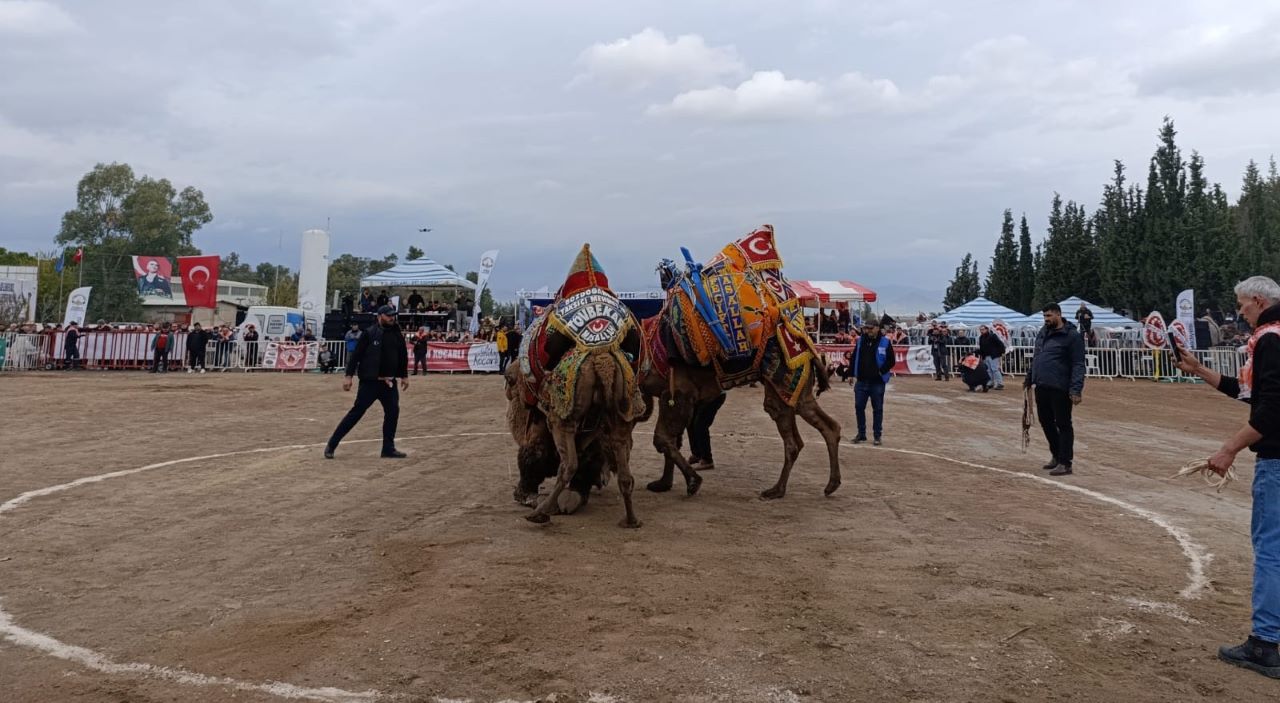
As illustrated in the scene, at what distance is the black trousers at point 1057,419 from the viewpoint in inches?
385

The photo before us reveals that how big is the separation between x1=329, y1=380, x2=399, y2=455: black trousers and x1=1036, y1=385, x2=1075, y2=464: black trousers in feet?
28.7

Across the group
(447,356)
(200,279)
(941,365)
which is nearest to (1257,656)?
A: (941,365)

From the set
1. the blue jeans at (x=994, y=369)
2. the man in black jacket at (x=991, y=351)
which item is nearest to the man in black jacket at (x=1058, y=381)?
the man in black jacket at (x=991, y=351)

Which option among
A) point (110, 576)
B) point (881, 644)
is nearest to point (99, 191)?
point (110, 576)

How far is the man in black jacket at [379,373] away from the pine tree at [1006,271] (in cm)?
6190

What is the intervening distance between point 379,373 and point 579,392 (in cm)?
479

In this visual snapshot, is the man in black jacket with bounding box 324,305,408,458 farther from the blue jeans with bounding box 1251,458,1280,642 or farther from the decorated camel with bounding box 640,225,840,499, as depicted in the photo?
the blue jeans with bounding box 1251,458,1280,642

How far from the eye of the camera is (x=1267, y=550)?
414 cm

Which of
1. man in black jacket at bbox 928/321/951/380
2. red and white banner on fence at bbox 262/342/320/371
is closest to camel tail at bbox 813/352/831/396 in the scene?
man in black jacket at bbox 928/321/951/380

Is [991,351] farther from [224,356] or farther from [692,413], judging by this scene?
[224,356]

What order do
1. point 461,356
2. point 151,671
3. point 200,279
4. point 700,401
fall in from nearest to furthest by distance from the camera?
1. point 151,671
2. point 700,401
3. point 461,356
4. point 200,279

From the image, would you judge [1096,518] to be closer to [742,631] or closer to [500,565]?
[742,631]

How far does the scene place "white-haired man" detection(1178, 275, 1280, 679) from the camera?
3973mm

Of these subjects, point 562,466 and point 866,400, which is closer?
point 562,466
